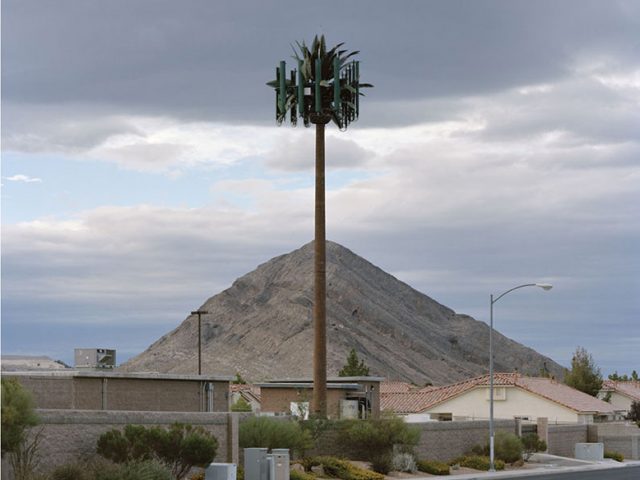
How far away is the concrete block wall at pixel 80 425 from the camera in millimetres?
38812

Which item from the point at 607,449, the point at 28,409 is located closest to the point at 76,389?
the point at 28,409

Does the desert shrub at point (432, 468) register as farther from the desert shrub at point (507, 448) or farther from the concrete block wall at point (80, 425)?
the concrete block wall at point (80, 425)

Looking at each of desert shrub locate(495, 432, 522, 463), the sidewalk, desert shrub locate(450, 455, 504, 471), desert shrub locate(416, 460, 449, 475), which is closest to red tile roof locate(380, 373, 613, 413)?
the sidewalk

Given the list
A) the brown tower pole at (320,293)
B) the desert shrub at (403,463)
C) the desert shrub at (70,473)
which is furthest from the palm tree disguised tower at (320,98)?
the desert shrub at (70,473)

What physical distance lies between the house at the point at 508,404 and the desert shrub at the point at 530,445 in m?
13.9

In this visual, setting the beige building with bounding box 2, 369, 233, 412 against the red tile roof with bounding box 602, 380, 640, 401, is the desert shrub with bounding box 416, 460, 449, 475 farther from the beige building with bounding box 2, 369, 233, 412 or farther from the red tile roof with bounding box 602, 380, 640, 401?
the red tile roof with bounding box 602, 380, 640, 401

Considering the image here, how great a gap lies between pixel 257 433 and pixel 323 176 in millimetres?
26845

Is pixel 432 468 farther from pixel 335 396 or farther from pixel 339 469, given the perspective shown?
pixel 335 396

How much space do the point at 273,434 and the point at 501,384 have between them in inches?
1652

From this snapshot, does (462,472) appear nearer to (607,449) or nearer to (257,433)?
(257,433)

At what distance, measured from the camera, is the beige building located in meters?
47.9

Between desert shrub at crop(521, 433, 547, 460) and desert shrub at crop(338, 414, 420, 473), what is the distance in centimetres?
1428

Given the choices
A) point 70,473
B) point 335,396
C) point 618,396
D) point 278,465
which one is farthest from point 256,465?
point 618,396

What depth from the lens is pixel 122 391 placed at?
50.2 m
